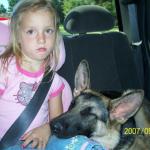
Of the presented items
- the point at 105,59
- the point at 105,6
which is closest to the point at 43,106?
the point at 105,59

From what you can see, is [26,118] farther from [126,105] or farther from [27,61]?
[126,105]

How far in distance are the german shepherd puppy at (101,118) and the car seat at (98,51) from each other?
0.41 metres

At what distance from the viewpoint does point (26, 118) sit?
3.53m

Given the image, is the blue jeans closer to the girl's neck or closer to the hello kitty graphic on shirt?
the hello kitty graphic on shirt

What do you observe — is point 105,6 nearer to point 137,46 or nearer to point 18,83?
point 137,46

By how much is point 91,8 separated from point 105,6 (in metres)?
0.34

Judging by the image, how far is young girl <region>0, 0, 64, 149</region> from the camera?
11.2ft

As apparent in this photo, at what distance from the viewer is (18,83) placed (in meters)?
3.51

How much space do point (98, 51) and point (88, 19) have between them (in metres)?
0.31

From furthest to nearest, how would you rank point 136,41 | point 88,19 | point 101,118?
point 136,41 < point 88,19 < point 101,118

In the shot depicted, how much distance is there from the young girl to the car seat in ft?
1.51
